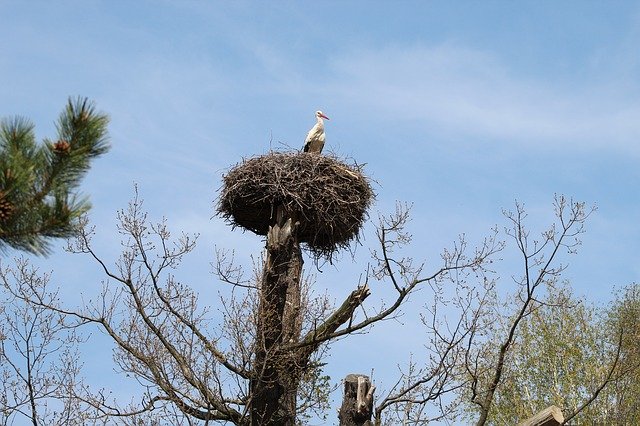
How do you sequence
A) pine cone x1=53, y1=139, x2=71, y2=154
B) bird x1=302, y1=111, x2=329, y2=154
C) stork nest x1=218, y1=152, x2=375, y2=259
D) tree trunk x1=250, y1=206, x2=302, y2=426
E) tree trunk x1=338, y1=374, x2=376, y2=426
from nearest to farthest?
1. pine cone x1=53, y1=139, x2=71, y2=154
2. tree trunk x1=338, y1=374, x2=376, y2=426
3. tree trunk x1=250, y1=206, x2=302, y2=426
4. stork nest x1=218, y1=152, x2=375, y2=259
5. bird x1=302, y1=111, x2=329, y2=154

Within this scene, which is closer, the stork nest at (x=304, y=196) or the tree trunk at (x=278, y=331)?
the tree trunk at (x=278, y=331)

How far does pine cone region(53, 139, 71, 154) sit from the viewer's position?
6.88m

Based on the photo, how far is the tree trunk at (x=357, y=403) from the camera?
9.53 meters

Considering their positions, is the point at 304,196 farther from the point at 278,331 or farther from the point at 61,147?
the point at 61,147

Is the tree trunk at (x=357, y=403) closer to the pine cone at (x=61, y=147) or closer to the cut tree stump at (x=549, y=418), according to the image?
the cut tree stump at (x=549, y=418)

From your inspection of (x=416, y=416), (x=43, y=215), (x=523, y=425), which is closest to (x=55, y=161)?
(x=43, y=215)

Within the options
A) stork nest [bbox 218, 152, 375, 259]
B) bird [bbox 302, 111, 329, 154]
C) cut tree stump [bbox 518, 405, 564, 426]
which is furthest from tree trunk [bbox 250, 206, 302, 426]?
cut tree stump [bbox 518, 405, 564, 426]

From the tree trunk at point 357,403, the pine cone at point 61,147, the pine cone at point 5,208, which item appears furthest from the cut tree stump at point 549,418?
the pine cone at point 5,208

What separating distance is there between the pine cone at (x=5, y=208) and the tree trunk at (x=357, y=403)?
402 centimetres

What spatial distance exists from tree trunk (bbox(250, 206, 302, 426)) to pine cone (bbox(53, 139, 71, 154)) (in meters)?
4.84

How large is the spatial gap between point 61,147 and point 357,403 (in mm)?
3987

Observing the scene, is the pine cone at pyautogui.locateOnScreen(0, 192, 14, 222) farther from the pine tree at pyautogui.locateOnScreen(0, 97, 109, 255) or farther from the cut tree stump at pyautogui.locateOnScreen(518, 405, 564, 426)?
the cut tree stump at pyautogui.locateOnScreen(518, 405, 564, 426)

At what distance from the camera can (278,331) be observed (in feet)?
38.3

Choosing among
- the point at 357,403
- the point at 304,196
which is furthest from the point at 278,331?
the point at 357,403
